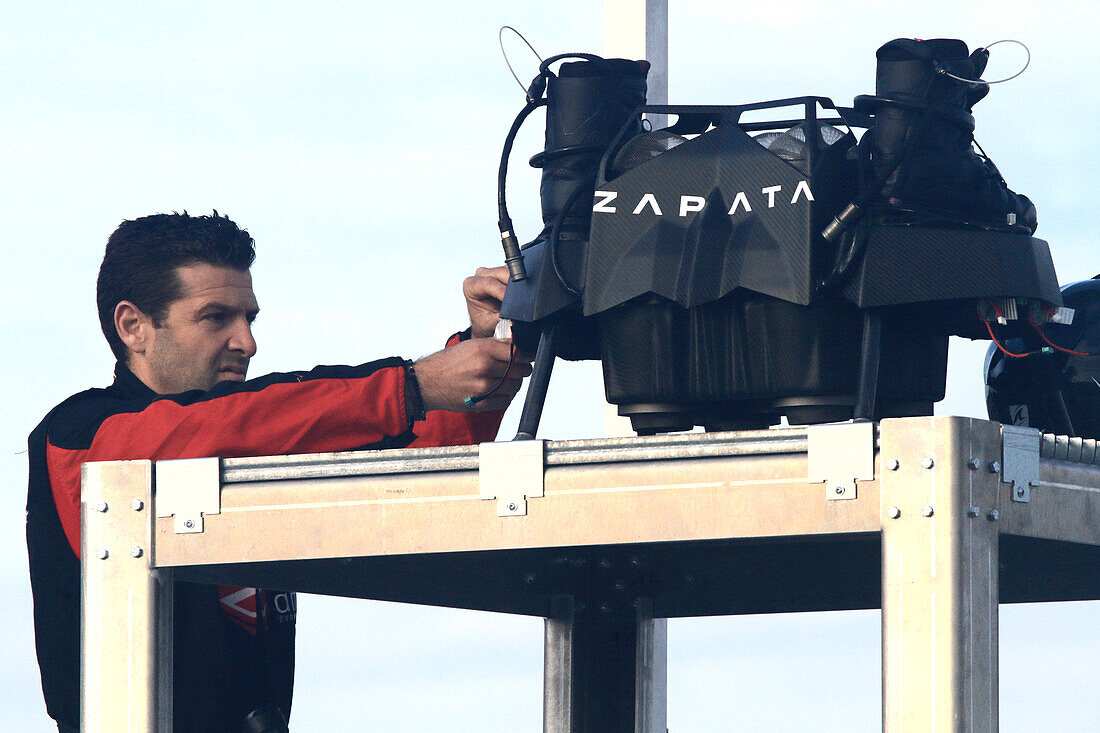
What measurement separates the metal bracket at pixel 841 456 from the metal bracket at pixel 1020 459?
0.15 meters

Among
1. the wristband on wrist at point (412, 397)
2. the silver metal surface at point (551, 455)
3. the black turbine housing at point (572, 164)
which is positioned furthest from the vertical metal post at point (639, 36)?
the silver metal surface at point (551, 455)

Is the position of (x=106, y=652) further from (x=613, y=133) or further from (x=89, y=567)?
(x=613, y=133)

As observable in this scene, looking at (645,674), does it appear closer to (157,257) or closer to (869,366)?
(869,366)

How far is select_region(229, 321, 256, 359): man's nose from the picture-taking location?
3.27 m

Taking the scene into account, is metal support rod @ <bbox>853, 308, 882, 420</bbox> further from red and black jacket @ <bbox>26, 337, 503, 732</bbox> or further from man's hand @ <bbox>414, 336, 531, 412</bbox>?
red and black jacket @ <bbox>26, 337, 503, 732</bbox>

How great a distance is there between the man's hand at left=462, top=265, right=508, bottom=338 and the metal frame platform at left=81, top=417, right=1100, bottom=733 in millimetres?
425

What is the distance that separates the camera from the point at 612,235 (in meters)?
2.10

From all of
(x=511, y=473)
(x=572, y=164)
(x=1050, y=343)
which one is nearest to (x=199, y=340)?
(x=572, y=164)

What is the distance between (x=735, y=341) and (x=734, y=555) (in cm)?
53

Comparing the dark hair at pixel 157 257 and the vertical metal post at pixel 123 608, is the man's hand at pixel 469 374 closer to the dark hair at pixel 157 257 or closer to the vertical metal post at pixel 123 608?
the vertical metal post at pixel 123 608

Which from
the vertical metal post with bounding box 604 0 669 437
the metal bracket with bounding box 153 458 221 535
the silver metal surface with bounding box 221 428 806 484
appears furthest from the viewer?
the vertical metal post with bounding box 604 0 669 437

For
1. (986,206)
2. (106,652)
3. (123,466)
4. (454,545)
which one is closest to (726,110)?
(986,206)

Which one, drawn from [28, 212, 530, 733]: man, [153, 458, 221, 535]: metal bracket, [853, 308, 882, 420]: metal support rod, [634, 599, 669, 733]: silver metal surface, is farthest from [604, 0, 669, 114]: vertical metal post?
[153, 458, 221, 535]: metal bracket

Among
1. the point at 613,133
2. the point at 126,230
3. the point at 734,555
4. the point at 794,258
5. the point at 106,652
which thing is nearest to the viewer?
the point at 794,258
